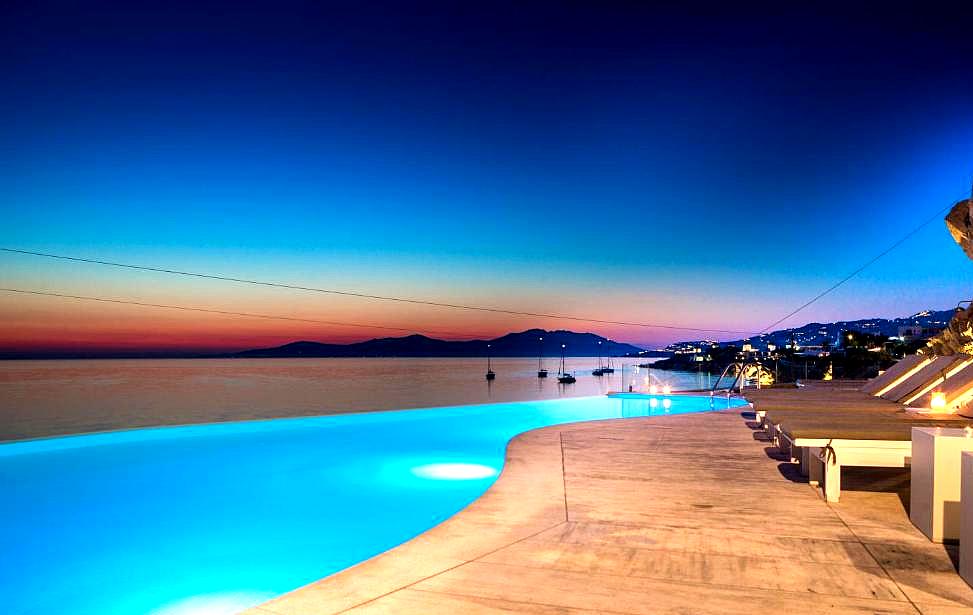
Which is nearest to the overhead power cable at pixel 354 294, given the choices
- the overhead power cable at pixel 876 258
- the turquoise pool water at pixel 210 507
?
the overhead power cable at pixel 876 258

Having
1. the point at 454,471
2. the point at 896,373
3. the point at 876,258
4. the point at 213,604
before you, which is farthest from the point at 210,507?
the point at 876,258

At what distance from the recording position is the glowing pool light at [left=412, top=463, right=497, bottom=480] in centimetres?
720

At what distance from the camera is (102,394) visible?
35469 mm

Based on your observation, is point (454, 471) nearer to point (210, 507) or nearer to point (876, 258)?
point (210, 507)

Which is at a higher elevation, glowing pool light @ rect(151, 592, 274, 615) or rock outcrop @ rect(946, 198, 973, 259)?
rock outcrop @ rect(946, 198, 973, 259)

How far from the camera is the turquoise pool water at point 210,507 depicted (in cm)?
476

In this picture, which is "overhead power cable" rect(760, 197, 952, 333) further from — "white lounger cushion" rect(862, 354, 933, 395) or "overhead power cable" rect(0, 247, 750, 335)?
"white lounger cushion" rect(862, 354, 933, 395)

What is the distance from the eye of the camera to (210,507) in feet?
21.8

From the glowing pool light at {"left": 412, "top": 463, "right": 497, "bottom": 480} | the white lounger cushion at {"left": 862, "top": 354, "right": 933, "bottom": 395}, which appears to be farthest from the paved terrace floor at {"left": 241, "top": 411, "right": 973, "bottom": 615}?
the white lounger cushion at {"left": 862, "top": 354, "right": 933, "bottom": 395}

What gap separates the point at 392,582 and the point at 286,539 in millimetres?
3181

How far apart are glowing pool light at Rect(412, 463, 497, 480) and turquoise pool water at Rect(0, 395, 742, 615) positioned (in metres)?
0.03

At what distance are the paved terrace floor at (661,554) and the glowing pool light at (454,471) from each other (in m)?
2.09

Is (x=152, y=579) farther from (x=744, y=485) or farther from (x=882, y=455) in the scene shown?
(x=882, y=455)

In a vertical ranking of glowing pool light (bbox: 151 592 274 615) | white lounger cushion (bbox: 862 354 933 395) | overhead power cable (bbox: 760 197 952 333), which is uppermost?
overhead power cable (bbox: 760 197 952 333)
